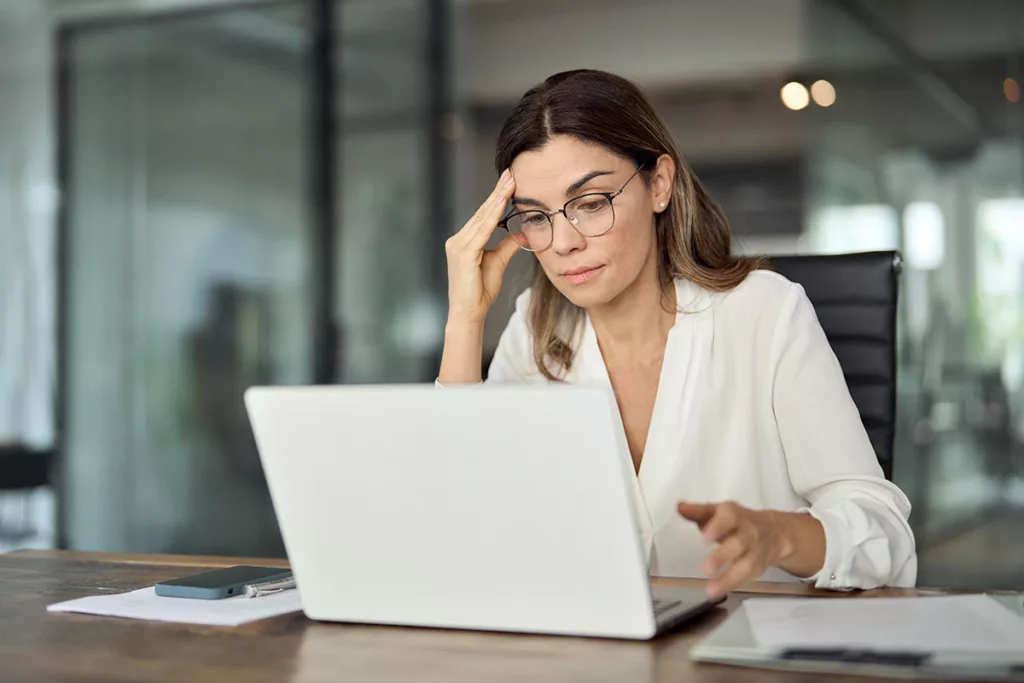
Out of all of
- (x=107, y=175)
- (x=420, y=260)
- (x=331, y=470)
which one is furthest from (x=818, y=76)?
(x=331, y=470)

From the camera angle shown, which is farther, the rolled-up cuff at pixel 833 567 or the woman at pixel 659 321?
the woman at pixel 659 321

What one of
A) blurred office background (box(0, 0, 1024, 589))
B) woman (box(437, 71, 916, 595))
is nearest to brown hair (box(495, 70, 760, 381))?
woman (box(437, 71, 916, 595))

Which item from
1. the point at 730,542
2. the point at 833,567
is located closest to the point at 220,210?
the point at 833,567

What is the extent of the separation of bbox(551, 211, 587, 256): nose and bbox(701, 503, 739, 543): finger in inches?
32.0

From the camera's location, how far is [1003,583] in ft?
11.4

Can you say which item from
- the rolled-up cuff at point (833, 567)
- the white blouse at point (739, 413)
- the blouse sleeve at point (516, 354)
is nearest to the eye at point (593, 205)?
the white blouse at point (739, 413)

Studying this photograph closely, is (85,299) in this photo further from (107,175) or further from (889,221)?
(889,221)

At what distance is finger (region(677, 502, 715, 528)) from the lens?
0.96 meters

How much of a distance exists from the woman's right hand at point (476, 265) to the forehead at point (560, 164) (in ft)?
0.29

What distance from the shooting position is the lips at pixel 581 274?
180 centimetres

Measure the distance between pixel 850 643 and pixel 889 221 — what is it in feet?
9.93

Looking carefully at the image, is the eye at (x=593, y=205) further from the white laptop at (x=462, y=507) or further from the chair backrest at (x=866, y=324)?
the white laptop at (x=462, y=507)

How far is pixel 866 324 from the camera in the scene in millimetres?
1841

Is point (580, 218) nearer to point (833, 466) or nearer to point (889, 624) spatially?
point (833, 466)
